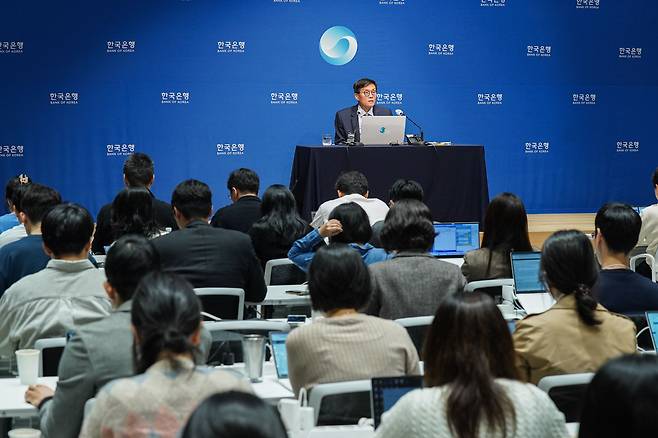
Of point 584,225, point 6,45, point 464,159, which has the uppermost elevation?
point 6,45

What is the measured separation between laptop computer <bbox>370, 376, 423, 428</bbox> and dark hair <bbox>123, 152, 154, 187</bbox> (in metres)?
4.60

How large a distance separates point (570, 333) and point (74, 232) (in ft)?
6.24

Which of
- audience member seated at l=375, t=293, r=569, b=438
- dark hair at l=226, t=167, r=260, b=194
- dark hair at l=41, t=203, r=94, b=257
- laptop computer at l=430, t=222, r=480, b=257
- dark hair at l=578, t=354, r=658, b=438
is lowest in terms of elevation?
laptop computer at l=430, t=222, r=480, b=257

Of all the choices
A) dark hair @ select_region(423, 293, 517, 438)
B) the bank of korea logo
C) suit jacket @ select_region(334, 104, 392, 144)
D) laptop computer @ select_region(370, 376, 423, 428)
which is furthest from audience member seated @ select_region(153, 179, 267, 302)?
the bank of korea logo

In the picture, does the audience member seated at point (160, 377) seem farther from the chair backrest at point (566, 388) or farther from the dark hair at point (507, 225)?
the dark hair at point (507, 225)

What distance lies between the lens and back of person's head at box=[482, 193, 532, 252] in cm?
496

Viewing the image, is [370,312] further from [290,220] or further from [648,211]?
[648,211]

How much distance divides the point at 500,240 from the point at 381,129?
13.2ft

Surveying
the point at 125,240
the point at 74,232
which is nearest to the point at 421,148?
the point at 74,232

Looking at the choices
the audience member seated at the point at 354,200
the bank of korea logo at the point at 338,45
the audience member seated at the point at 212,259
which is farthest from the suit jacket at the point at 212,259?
the bank of korea logo at the point at 338,45

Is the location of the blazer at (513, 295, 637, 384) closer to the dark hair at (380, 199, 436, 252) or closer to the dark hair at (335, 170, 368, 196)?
the dark hair at (380, 199, 436, 252)

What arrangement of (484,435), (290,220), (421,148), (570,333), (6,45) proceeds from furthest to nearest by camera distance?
(6,45), (421,148), (290,220), (570,333), (484,435)

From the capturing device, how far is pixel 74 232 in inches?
153

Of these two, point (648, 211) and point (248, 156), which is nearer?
point (648, 211)
